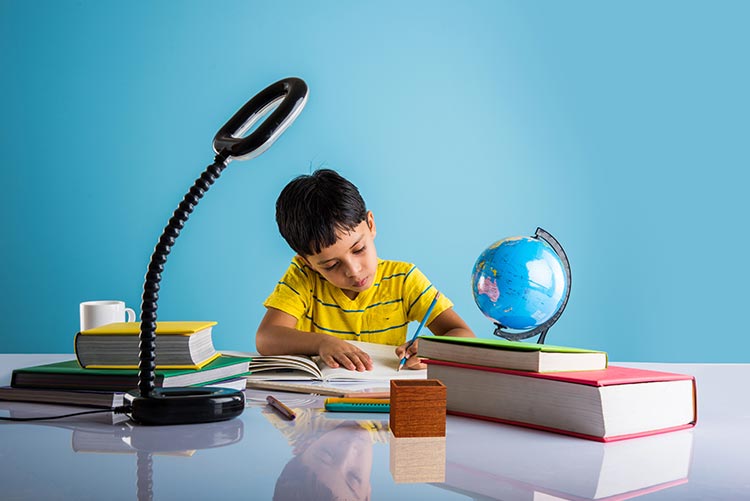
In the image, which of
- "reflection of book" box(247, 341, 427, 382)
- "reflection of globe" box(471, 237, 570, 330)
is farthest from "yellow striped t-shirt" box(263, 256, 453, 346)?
"reflection of book" box(247, 341, 427, 382)

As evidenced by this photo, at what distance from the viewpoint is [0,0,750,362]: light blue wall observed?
151 inches

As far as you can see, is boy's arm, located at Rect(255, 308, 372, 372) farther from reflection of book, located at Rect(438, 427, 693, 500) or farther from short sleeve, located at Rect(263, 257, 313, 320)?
reflection of book, located at Rect(438, 427, 693, 500)

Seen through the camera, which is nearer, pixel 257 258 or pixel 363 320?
pixel 363 320

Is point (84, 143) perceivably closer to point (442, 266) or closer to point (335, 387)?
point (442, 266)

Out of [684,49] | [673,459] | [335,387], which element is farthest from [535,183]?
[673,459]

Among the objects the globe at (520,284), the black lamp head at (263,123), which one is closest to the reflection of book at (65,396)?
the black lamp head at (263,123)

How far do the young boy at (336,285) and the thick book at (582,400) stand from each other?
0.75 meters

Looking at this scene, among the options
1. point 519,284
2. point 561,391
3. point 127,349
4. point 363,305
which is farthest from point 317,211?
point 561,391

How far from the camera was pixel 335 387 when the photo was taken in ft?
3.59

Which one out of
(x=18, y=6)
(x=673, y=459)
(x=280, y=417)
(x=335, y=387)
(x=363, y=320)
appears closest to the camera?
(x=673, y=459)

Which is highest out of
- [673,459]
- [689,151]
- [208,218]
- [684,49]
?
[684,49]

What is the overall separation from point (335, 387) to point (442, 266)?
2.89m

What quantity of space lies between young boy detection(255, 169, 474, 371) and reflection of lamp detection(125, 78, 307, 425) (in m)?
0.72

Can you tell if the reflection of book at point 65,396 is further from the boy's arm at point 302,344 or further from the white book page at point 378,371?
the boy's arm at point 302,344
